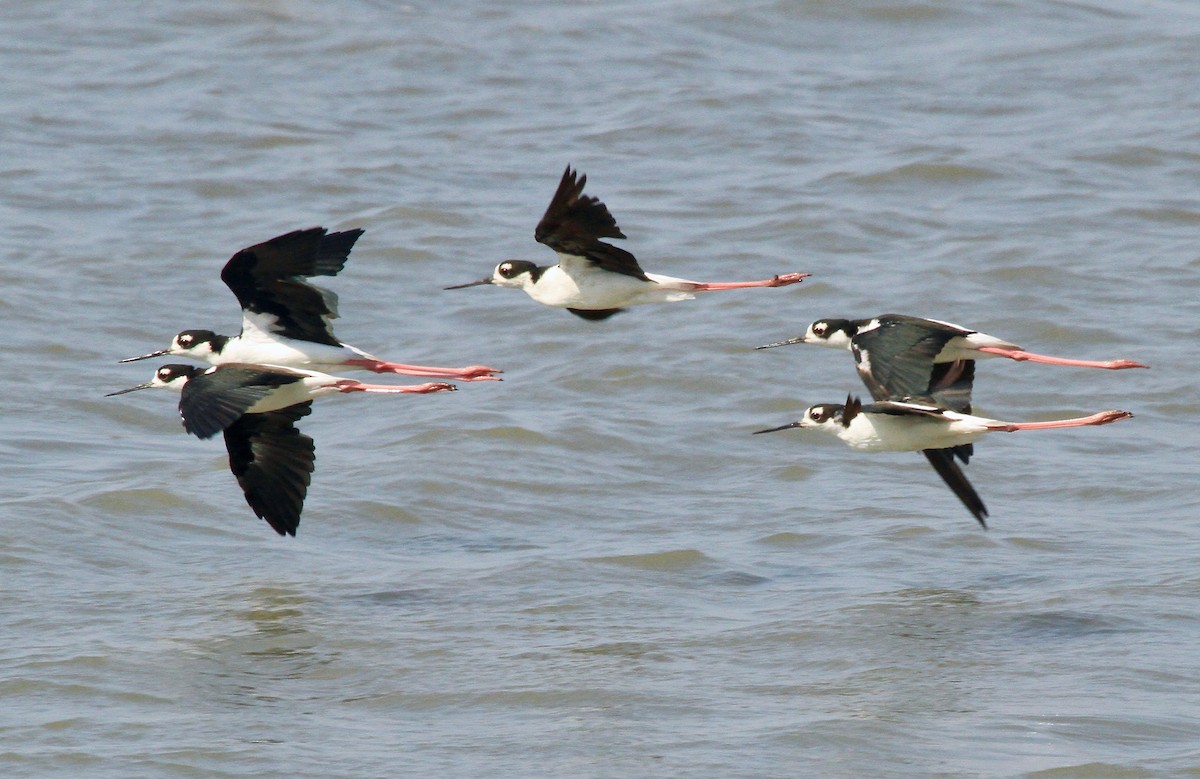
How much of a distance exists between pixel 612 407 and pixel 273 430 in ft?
10.6

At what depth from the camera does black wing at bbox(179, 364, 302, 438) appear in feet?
28.6

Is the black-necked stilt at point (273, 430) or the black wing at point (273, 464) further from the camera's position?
the black wing at point (273, 464)

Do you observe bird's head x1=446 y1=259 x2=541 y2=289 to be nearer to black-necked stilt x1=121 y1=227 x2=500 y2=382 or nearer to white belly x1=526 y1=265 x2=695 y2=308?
white belly x1=526 y1=265 x2=695 y2=308

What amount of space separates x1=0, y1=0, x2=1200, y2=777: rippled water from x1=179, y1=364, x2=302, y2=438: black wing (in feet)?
3.70

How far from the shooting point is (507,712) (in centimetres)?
823

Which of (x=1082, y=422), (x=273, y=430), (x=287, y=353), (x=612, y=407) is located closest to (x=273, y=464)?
(x=273, y=430)

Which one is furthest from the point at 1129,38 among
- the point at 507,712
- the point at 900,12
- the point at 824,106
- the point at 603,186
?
the point at 507,712

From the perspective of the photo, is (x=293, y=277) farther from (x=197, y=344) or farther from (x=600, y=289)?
(x=600, y=289)

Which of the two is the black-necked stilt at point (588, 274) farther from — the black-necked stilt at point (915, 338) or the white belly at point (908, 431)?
the white belly at point (908, 431)

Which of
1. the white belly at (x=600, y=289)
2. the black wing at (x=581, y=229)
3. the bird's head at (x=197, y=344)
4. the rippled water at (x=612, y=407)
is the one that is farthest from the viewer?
the bird's head at (x=197, y=344)

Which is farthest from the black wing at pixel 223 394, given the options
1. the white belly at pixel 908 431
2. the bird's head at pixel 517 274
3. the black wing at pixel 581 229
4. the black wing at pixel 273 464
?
the white belly at pixel 908 431

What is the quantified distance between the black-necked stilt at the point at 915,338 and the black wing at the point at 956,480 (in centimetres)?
53

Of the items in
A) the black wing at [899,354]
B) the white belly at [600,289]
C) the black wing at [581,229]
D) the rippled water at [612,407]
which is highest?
the black wing at [581,229]

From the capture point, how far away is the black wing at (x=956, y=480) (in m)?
10.3
